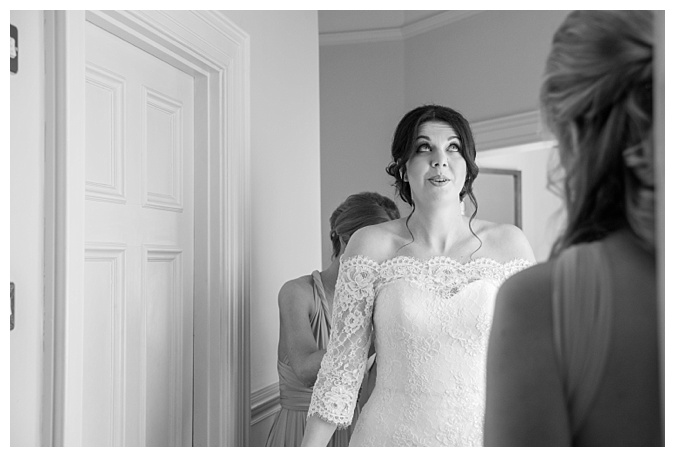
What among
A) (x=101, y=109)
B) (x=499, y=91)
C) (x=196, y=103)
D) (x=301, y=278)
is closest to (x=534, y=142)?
(x=499, y=91)

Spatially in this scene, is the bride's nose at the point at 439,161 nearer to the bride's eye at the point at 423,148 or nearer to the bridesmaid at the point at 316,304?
the bride's eye at the point at 423,148

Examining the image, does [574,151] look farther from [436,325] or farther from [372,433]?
[372,433]

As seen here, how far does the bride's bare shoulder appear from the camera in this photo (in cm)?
95

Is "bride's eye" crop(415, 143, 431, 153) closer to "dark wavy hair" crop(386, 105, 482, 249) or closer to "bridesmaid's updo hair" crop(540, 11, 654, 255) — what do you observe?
"dark wavy hair" crop(386, 105, 482, 249)

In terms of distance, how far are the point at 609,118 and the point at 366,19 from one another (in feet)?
2.50

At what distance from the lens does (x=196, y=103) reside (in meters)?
1.06

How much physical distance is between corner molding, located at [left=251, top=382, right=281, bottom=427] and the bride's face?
471 mm

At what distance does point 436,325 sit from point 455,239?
0.42 feet

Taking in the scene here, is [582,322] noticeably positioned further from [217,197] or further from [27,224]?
[217,197]

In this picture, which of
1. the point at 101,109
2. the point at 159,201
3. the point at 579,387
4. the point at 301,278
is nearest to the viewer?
the point at 579,387

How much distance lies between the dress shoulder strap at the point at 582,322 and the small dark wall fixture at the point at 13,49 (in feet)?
1.87

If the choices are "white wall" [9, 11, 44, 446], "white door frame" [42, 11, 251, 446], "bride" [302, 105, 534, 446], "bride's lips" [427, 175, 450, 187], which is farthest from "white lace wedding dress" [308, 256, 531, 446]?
"white wall" [9, 11, 44, 446]

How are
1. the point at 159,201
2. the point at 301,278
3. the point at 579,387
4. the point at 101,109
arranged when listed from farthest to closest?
the point at 301,278 → the point at 159,201 → the point at 101,109 → the point at 579,387

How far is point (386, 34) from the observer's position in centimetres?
115
